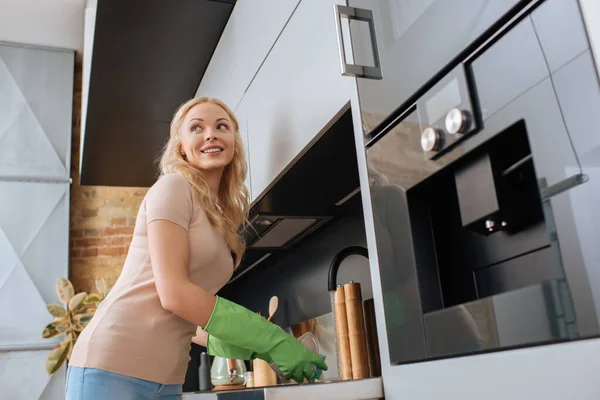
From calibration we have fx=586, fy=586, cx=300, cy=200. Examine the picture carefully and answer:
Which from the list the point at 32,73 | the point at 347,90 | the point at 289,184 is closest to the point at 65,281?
the point at 32,73

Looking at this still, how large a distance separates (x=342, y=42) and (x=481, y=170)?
0.43m

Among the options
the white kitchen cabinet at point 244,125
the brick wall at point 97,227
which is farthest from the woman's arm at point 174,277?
the brick wall at point 97,227

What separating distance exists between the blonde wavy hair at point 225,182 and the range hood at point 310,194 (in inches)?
4.1

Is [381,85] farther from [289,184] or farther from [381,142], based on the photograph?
[289,184]

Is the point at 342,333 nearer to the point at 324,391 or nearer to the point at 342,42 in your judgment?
the point at 324,391

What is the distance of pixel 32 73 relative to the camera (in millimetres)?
4246

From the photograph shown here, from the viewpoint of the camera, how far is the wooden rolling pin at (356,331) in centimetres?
146

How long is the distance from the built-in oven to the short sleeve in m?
0.49

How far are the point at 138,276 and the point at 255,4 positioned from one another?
964 mm

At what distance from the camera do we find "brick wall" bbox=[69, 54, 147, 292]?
406 cm

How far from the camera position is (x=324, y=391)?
3.58 feet

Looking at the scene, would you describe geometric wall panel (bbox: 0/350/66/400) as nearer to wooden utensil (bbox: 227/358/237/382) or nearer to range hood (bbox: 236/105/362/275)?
wooden utensil (bbox: 227/358/237/382)

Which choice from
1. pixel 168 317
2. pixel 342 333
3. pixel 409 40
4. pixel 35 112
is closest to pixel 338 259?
pixel 342 333

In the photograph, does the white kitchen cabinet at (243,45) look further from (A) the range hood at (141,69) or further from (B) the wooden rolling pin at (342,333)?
(B) the wooden rolling pin at (342,333)
